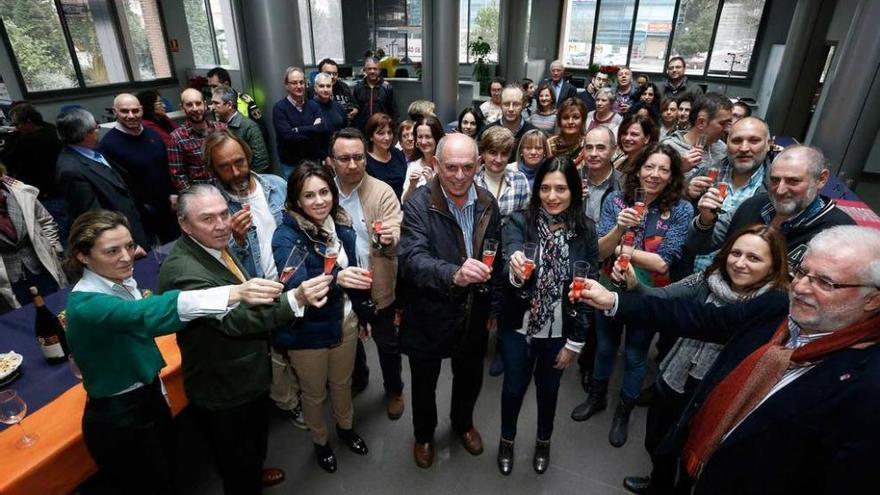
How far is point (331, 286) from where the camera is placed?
2.13 m

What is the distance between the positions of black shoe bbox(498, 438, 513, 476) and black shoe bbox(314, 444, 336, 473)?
0.99 meters

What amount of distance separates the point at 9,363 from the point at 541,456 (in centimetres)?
279

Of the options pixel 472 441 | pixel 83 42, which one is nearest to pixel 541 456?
pixel 472 441

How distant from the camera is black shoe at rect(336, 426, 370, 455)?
2750 millimetres

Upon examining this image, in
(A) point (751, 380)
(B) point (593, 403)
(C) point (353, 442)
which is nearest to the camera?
(A) point (751, 380)

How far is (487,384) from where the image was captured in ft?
11.1

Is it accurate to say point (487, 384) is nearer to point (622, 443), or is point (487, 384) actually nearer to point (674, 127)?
point (622, 443)

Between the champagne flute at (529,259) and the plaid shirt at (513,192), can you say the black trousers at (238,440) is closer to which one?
the champagne flute at (529,259)

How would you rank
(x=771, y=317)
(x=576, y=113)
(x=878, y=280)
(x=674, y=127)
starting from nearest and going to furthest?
(x=878, y=280) < (x=771, y=317) < (x=576, y=113) < (x=674, y=127)

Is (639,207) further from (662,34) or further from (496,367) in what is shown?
(662,34)

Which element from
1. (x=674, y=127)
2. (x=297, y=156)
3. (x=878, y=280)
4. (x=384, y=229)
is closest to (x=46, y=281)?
(x=297, y=156)

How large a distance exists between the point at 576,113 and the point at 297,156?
2756 millimetres

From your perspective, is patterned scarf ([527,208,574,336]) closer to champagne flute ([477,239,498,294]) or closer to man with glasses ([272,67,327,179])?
champagne flute ([477,239,498,294])

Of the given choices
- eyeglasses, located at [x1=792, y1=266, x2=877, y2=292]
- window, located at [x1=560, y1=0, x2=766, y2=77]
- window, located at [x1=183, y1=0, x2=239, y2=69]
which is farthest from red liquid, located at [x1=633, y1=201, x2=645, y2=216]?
window, located at [x1=560, y1=0, x2=766, y2=77]
